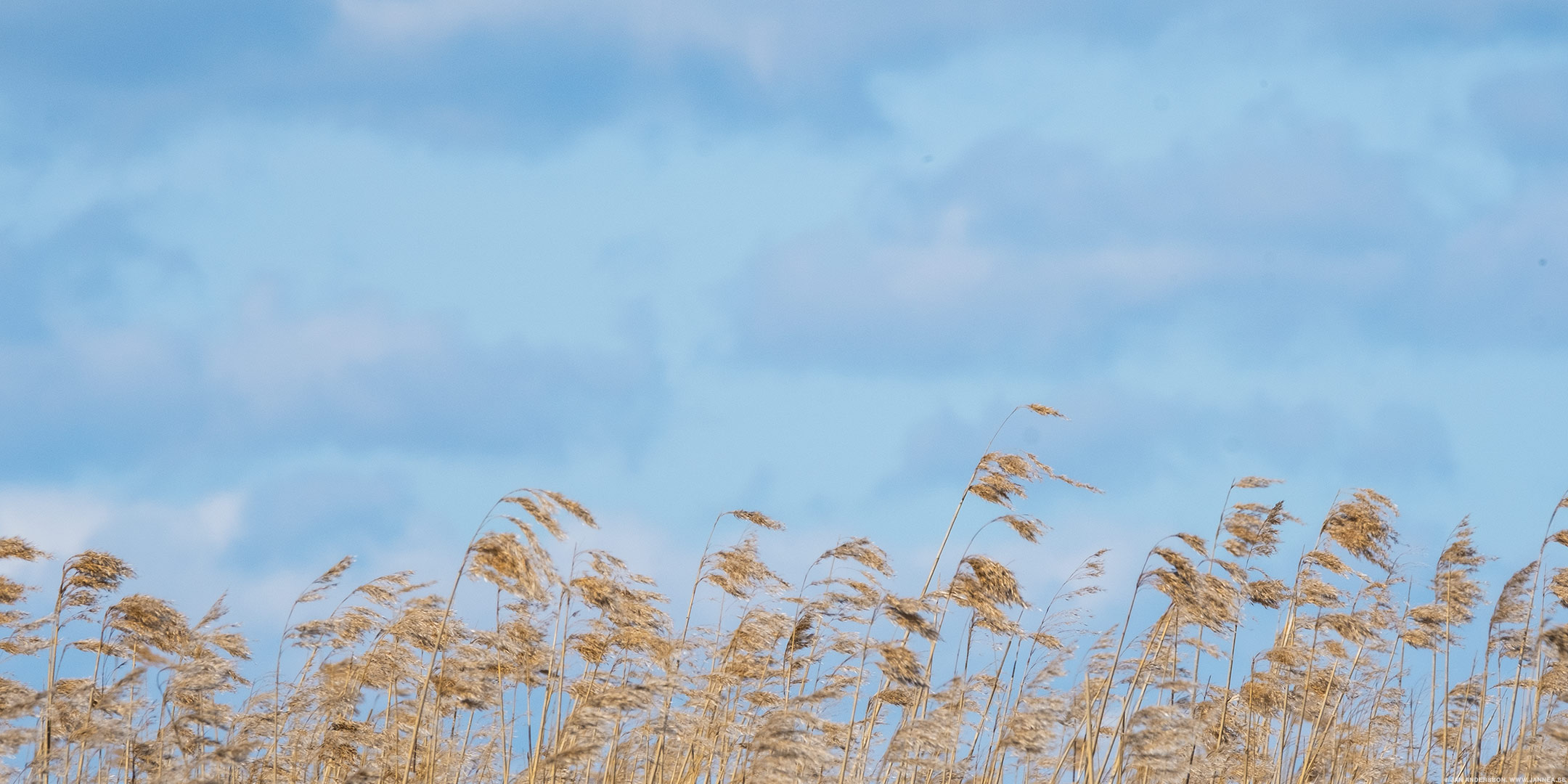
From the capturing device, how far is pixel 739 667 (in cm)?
688

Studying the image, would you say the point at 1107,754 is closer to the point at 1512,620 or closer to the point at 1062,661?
the point at 1062,661

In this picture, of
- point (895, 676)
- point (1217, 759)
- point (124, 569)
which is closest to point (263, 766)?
point (124, 569)

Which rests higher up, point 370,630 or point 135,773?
point 370,630

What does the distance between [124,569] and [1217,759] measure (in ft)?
17.7

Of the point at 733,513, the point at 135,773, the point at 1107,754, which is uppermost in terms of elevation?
the point at 733,513

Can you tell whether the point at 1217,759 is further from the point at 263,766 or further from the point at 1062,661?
the point at 263,766

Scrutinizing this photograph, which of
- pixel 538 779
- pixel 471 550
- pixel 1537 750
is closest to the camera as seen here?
pixel 471 550

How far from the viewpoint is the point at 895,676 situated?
18.7ft

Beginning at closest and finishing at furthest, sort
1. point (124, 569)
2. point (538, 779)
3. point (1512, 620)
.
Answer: point (124, 569), point (538, 779), point (1512, 620)

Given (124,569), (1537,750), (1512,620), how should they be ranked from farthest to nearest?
(1512,620) → (1537,750) → (124,569)

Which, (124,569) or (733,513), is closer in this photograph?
(124,569)

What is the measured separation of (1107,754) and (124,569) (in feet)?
15.0

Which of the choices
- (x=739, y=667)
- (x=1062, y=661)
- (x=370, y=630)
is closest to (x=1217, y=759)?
(x=1062, y=661)

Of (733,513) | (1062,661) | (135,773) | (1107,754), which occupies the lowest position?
(135,773)
